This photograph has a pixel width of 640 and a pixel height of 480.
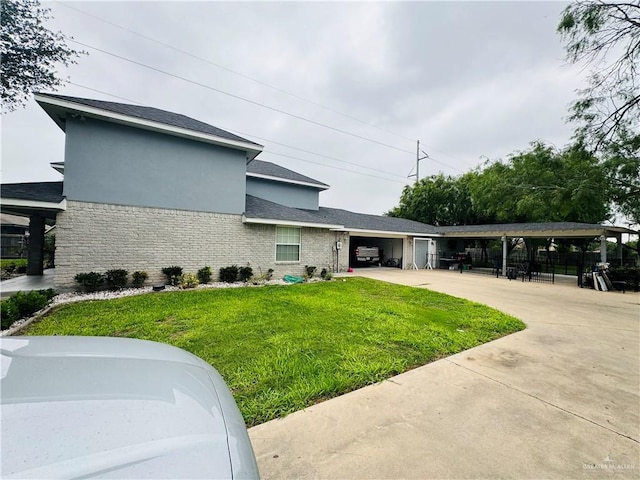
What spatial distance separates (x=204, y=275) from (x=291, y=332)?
19.9 ft

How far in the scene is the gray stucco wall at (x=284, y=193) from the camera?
14.2 m

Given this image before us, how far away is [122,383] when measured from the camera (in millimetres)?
1138

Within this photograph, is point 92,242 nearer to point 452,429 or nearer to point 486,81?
point 452,429

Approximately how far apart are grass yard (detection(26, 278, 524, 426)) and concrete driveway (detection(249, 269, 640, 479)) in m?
0.31

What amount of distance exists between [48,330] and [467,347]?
7.22m

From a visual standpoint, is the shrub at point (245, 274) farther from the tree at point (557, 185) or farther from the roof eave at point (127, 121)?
the tree at point (557, 185)

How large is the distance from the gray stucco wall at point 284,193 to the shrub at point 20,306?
9.79 meters

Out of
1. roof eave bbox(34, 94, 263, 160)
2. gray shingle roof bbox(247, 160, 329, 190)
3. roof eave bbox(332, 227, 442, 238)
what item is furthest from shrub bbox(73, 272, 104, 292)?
roof eave bbox(332, 227, 442, 238)

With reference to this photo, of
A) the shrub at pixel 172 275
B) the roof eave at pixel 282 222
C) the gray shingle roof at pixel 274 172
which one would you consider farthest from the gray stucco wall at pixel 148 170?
the gray shingle roof at pixel 274 172

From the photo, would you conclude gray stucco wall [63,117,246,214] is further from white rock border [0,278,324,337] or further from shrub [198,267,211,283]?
white rock border [0,278,324,337]

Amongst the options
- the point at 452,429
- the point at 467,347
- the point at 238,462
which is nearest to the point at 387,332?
the point at 467,347

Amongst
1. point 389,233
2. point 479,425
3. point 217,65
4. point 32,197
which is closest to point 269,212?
point 32,197

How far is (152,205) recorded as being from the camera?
8711mm

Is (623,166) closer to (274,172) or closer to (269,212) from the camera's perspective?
(269,212)
